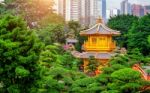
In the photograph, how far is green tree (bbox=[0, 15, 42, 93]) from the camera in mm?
18359

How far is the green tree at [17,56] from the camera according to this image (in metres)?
18.4

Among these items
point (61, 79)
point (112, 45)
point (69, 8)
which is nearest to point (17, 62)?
point (61, 79)

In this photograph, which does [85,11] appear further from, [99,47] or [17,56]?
[17,56]

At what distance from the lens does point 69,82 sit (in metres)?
19.7

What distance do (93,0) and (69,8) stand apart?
52.9ft

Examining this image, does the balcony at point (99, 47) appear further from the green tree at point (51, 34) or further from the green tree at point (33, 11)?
the green tree at point (33, 11)

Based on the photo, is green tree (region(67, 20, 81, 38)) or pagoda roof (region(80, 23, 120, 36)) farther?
green tree (region(67, 20, 81, 38))

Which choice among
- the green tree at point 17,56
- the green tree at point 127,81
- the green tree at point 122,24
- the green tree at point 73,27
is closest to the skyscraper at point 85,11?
the green tree at point 122,24

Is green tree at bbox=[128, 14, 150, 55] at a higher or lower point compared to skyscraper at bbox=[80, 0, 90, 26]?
higher

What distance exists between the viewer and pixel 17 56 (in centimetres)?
1850

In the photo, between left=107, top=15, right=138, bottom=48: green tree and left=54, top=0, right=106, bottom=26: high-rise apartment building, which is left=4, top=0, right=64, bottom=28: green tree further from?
left=54, top=0, right=106, bottom=26: high-rise apartment building

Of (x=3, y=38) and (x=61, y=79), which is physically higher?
(x=3, y=38)

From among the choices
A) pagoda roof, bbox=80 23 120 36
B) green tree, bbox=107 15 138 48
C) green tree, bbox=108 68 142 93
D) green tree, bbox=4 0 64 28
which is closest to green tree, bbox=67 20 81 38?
green tree, bbox=4 0 64 28

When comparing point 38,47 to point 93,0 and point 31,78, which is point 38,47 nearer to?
point 31,78
